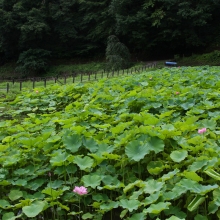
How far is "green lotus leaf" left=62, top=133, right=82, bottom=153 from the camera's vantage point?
7.71 feet

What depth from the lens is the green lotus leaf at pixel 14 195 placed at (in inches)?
80.2

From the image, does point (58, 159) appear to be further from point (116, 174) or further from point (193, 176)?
point (193, 176)

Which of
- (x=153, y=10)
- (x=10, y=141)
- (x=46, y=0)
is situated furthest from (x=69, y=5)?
(x=10, y=141)

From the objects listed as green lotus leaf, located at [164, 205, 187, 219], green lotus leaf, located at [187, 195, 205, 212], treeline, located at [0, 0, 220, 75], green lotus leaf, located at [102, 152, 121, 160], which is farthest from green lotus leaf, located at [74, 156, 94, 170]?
treeline, located at [0, 0, 220, 75]

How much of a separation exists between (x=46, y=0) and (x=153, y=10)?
10.1 metres

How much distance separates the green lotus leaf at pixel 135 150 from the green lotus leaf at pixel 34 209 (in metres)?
0.67

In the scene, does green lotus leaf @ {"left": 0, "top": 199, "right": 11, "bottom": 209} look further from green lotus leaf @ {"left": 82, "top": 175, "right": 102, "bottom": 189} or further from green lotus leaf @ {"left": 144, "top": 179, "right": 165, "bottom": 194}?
green lotus leaf @ {"left": 144, "top": 179, "right": 165, "bottom": 194}

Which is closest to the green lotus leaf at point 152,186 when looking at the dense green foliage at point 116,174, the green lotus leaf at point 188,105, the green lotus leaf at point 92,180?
the dense green foliage at point 116,174

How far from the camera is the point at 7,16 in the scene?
26.7 meters

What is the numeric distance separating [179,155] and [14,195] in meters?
1.14

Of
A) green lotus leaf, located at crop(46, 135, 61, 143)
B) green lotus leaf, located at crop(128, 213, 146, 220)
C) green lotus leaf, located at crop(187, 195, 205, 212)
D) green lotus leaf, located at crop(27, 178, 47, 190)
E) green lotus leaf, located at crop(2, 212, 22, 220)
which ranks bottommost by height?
green lotus leaf, located at crop(2, 212, 22, 220)

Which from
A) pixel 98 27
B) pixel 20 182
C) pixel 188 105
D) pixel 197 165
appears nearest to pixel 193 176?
pixel 197 165

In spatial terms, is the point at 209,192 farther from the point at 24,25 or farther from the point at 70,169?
the point at 24,25

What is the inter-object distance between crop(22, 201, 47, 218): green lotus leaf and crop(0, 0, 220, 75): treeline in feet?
79.0
